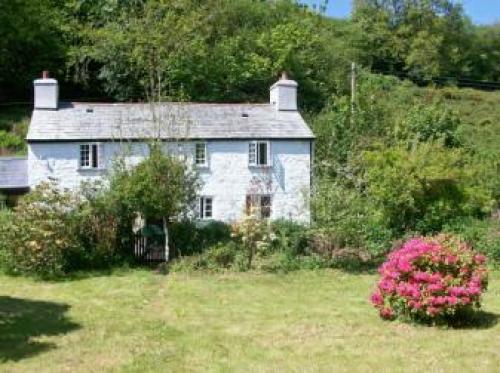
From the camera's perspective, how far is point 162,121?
3158 centimetres

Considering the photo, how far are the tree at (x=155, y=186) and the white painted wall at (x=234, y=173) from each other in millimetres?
7171

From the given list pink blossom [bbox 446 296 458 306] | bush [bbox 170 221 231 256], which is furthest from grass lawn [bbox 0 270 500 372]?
bush [bbox 170 221 231 256]

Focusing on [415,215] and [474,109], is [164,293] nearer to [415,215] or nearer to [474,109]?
[415,215]

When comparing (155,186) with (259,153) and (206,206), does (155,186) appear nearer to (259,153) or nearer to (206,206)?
(206,206)

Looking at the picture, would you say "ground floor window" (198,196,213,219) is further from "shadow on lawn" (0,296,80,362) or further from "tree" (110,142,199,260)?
"shadow on lawn" (0,296,80,362)

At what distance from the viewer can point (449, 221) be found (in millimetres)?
29500

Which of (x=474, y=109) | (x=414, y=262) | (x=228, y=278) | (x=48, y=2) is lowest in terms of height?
(x=228, y=278)

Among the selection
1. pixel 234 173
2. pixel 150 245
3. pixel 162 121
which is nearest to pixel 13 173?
pixel 162 121

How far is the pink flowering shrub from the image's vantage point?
16078 millimetres

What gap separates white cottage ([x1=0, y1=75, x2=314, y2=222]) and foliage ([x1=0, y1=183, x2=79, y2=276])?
8.36 metres

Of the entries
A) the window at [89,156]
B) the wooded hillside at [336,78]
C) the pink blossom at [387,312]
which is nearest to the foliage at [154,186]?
the wooded hillside at [336,78]

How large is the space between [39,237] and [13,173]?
40.1 feet

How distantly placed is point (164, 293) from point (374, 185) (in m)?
11.4

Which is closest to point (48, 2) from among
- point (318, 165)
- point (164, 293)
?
point (318, 165)
